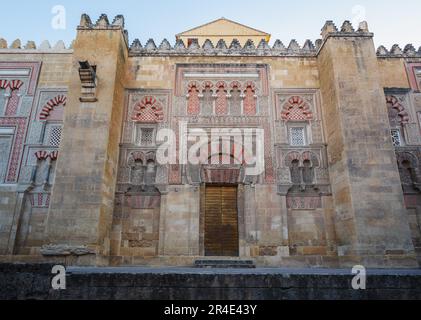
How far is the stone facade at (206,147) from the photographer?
6250mm

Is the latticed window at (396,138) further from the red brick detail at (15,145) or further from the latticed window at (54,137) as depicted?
the red brick detail at (15,145)

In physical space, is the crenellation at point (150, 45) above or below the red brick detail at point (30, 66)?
above

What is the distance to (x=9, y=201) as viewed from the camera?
7.19m

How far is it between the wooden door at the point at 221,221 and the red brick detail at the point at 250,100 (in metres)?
1.98

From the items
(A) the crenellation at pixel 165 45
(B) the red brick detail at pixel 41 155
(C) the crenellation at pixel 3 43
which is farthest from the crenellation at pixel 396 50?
(C) the crenellation at pixel 3 43

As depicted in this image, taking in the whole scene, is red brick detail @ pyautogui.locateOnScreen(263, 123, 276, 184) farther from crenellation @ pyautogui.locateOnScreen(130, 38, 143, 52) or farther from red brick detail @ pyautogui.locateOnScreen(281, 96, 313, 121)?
crenellation @ pyautogui.locateOnScreen(130, 38, 143, 52)

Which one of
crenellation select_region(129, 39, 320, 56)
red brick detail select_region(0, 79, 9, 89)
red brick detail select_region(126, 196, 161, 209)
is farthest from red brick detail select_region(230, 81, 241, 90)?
red brick detail select_region(0, 79, 9, 89)

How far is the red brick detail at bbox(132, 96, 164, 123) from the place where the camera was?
302 inches

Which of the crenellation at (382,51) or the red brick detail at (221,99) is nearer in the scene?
the red brick detail at (221,99)

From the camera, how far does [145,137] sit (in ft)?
25.0

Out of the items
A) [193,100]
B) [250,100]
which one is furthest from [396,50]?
[193,100]

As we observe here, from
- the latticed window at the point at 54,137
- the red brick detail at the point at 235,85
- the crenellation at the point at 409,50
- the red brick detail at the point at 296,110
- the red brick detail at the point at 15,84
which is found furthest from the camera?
the crenellation at the point at 409,50

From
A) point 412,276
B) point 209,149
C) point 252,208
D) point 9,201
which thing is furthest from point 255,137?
point 9,201
